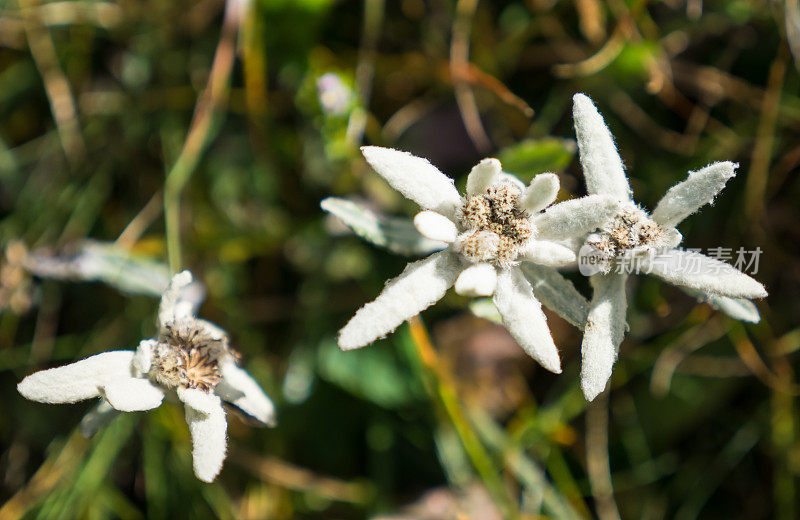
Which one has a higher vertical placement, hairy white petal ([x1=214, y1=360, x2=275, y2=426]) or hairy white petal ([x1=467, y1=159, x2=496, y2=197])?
hairy white petal ([x1=467, y1=159, x2=496, y2=197])

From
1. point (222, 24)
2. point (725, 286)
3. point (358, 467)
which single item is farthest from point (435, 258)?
point (222, 24)

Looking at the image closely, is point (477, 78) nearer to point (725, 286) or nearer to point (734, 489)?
point (725, 286)

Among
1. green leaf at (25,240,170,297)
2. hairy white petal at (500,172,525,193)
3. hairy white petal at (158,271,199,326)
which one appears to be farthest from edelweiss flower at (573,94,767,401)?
green leaf at (25,240,170,297)

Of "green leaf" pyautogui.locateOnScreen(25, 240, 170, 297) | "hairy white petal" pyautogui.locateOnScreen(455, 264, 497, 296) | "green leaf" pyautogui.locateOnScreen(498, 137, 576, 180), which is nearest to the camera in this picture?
"hairy white petal" pyautogui.locateOnScreen(455, 264, 497, 296)

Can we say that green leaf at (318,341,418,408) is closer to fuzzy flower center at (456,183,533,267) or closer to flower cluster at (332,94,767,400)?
flower cluster at (332,94,767,400)

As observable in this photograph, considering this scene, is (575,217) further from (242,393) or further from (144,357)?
(144,357)

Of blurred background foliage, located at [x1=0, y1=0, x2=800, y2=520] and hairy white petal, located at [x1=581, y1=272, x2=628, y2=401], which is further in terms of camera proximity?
blurred background foliage, located at [x1=0, y1=0, x2=800, y2=520]

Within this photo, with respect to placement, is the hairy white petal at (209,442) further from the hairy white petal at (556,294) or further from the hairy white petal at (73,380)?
the hairy white petal at (556,294)

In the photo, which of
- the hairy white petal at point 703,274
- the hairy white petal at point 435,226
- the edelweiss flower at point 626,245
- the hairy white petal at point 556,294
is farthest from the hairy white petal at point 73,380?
the hairy white petal at point 703,274
